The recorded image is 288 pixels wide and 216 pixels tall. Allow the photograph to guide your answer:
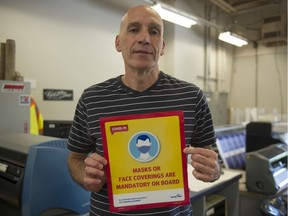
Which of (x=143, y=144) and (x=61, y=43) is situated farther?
(x=61, y=43)

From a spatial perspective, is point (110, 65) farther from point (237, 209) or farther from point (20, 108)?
point (237, 209)

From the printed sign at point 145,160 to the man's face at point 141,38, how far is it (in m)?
0.25

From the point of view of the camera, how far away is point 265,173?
6.91 feet

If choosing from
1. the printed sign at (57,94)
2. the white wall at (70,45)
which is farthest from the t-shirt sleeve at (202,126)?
→ the printed sign at (57,94)

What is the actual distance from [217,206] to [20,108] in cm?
180

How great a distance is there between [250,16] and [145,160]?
654 cm

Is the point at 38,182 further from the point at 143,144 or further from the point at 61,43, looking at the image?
the point at 61,43

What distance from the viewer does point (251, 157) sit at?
7.13ft

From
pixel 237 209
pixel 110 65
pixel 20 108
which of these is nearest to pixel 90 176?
pixel 20 108

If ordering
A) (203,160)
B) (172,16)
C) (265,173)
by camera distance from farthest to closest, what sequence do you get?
(172,16) < (265,173) < (203,160)

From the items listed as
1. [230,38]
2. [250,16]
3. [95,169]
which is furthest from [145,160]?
[250,16]

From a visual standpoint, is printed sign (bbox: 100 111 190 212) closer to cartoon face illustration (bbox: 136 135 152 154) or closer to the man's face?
cartoon face illustration (bbox: 136 135 152 154)

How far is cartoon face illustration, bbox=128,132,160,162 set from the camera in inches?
34.5

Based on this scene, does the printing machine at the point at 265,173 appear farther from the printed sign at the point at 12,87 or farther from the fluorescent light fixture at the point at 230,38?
the fluorescent light fixture at the point at 230,38
